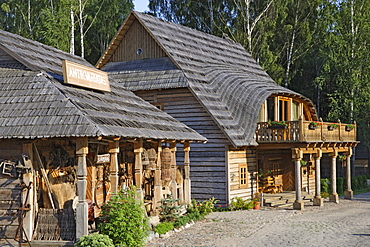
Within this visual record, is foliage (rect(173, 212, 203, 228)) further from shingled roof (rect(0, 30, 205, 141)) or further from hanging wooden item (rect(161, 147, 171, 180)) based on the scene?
shingled roof (rect(0, 30, 205, 141))

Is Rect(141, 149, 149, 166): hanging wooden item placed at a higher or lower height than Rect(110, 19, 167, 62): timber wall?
lower

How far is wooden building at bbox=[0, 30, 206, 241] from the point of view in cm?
1323

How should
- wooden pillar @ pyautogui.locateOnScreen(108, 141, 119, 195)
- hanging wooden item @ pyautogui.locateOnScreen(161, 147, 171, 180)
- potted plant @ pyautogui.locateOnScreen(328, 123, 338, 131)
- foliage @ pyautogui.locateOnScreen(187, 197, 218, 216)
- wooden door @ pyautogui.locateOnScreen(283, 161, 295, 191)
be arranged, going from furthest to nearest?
1. wooden door @ pyautogui.locateOnScreen(283, 161, 295, 191)
2. potted plant @ pyautogui.locateOnScreen(328, 123, 338, 131)
3. foliage @ pyautogui.locateOnScreen(187, 197, 218, 216)
4. hanging wooden item @ pyautogui.locateOnScreen(161, 147, 171, 180)
5. wooden pillar @ pyautogui.locateOnScreen(108, 141, 119, 195)

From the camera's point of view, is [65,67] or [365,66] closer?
[65,67]

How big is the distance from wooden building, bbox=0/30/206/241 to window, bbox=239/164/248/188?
779 cm

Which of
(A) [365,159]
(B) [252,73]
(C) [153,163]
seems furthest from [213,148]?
(A) [365,159]

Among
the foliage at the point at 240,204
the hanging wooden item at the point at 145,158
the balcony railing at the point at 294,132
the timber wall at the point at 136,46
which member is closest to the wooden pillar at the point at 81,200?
the hanging wooden item at the point at 145,158

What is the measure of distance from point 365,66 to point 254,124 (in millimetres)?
15219

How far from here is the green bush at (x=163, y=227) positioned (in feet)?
53.3

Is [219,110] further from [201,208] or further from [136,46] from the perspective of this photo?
[136,46]

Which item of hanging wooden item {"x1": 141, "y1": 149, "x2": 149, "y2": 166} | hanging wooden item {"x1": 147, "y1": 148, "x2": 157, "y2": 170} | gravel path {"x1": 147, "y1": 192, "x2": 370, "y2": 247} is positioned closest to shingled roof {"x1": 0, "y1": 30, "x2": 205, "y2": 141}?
hanging wooden item {"x1": 147, "y1": 148, "x2": 157, "y2": 170}

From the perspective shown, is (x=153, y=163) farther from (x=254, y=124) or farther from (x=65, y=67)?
(x=254, y=124)

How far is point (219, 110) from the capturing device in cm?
2377

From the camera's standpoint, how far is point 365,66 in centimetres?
3619
